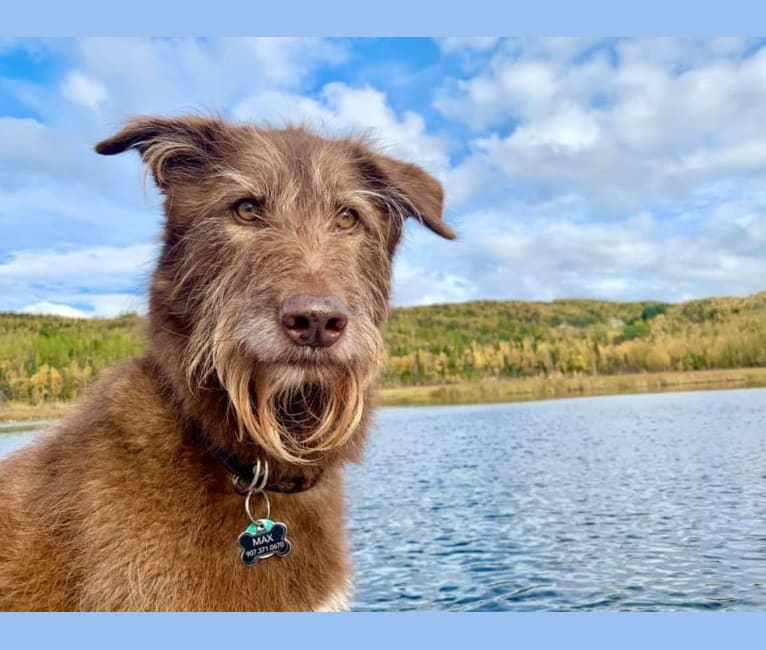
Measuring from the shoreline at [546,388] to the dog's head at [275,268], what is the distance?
2005mm

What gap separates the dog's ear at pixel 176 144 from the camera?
3033mm

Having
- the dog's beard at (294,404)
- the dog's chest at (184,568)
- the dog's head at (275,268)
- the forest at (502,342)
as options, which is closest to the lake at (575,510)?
the dog's beard at (294,404)

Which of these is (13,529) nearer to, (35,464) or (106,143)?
(35,464)

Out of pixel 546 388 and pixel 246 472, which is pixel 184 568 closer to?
pixel 246 472

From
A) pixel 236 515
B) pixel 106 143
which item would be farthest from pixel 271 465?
pixel 106 143

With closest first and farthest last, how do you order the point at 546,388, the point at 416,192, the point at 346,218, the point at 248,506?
1. the point at 248,506
2. the point at 346,218
3. the point at 416,192
4. the point at 546,388

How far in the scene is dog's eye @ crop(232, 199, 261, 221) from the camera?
2.96 meters

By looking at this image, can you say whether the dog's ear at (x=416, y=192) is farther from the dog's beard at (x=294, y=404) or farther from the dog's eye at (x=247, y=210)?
the dog's beard at (x=294, y=404)

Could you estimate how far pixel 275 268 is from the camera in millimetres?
2723

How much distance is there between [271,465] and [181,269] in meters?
0.88

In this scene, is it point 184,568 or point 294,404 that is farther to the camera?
point 294,404

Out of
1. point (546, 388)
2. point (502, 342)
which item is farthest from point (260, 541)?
point (502, 342)

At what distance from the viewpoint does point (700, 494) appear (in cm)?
593

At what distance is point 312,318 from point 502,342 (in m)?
7.64
